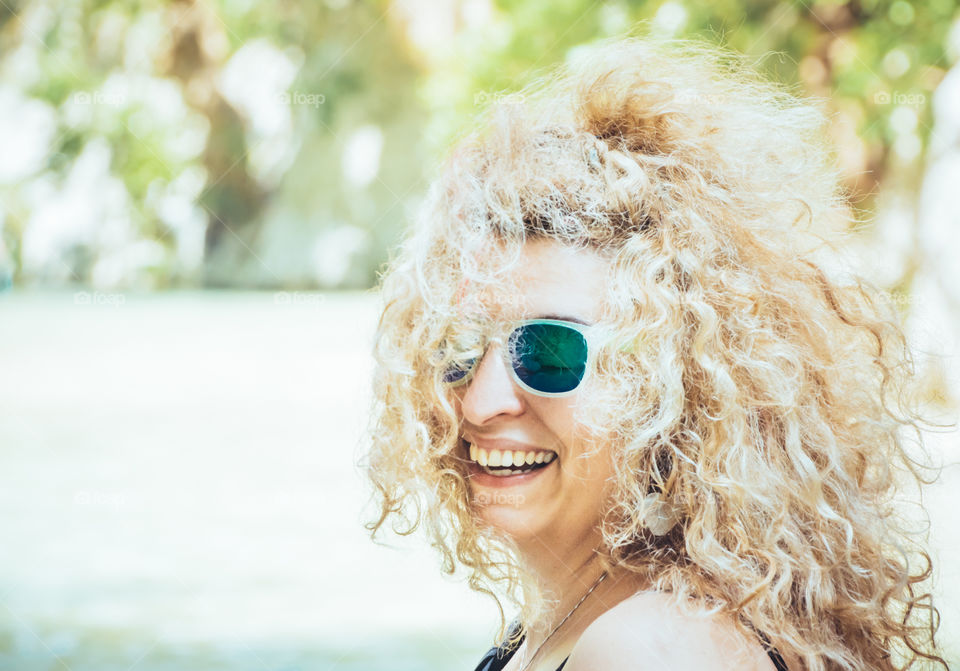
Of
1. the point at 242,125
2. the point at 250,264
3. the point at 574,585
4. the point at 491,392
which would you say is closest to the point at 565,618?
the point at 574,585

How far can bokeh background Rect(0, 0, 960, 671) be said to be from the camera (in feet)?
17.9

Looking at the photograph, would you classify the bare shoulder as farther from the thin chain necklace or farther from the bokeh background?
the bokeh background

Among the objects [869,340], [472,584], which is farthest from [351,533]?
[869,340]

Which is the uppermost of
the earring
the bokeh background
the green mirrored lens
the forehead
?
the forehead

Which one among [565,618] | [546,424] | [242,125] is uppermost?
[546,424]

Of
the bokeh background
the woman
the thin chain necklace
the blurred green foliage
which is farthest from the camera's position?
the blurred green foliage

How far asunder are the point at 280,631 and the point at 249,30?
557 centimetres

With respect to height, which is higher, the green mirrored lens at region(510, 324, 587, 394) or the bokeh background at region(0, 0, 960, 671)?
the green mirrored lens at region(510, 324, 587, 394)

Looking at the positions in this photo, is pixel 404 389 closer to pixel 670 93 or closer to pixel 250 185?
pixel 670 93

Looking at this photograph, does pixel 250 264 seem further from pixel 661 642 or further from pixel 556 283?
pixel 661 642

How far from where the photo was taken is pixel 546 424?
126 cm

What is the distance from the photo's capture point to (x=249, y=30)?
8688mm

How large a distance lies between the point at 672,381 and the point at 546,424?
17 centimetres

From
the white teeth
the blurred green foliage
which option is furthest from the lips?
the blurred green foliage
